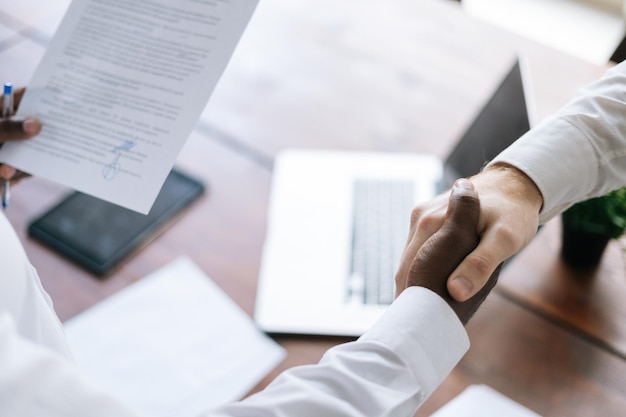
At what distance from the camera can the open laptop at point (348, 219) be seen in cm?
90

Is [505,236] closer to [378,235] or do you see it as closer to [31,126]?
[378,235]

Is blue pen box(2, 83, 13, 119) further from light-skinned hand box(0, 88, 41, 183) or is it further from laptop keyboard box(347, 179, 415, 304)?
laptop keyboard box(347, 179, 415, 304)

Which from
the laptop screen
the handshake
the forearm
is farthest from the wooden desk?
the forearm

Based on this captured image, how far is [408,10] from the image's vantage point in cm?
149

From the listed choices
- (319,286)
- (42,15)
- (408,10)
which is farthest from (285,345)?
(42,15)

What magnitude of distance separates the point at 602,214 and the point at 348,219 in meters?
0.39

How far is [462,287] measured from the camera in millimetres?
599

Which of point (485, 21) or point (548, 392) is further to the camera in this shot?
point (485, 21)

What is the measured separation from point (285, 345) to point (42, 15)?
1103mm

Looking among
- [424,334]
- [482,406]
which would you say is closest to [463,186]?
[424,334]

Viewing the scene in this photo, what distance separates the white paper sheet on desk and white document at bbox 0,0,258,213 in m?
0.24

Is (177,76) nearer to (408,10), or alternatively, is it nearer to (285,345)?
(285,345)
